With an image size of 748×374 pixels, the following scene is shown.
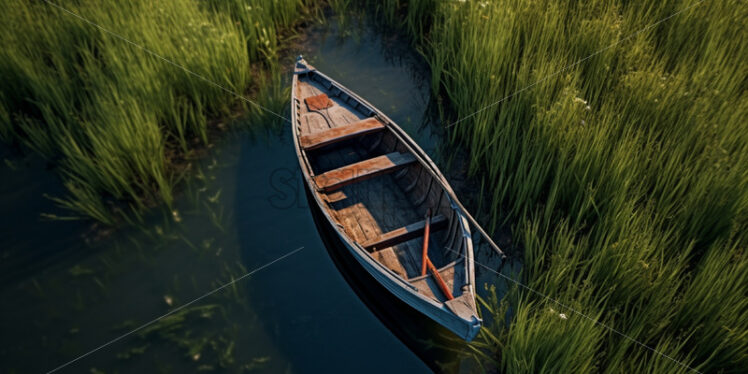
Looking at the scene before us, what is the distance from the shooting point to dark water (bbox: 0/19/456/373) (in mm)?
3920

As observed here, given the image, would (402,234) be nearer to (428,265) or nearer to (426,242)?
(426,242)

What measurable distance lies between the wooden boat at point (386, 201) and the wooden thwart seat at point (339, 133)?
0.04 feet

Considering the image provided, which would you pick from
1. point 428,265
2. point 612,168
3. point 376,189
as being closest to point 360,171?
→ point 376,189

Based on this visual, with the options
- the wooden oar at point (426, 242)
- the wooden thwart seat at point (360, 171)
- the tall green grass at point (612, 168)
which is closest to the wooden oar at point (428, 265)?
the wooden oar at point (426, 242)

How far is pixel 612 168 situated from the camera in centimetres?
409

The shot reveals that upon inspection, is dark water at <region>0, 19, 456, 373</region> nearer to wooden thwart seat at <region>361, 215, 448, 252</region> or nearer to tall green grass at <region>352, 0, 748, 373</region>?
wooden thwart seat at <region>361, 215, 448, 252</region>

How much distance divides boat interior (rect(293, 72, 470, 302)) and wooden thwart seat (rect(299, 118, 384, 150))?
0.04 ft

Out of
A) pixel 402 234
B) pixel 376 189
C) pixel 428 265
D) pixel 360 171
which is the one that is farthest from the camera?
pixel 376 189

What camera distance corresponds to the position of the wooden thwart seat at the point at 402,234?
13.6 ft

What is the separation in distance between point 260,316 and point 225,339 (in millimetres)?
364

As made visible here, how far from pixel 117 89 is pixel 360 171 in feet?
10.5

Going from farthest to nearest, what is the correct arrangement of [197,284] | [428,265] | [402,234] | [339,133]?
[339,133], [197,284], [402,234], [428,265]

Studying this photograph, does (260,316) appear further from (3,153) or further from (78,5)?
(78,5)

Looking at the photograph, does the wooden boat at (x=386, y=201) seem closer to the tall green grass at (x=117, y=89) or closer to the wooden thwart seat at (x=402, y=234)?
the wooden thwart seat at (x=402, y=234)
